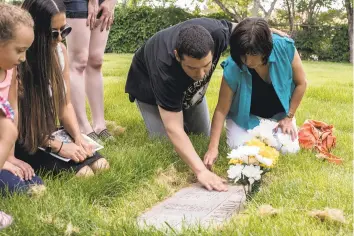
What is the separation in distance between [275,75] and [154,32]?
1921cm

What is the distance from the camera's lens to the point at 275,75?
12.3ft

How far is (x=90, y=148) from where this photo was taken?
337 centimetres

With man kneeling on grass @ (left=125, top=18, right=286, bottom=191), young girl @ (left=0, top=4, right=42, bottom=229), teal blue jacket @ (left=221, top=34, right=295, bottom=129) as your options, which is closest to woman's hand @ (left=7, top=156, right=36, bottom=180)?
young girl @ (left=0, top=4, right=42, bottom=229)

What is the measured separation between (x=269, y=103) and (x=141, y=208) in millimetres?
1633

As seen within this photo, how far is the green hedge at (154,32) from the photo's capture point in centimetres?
2247

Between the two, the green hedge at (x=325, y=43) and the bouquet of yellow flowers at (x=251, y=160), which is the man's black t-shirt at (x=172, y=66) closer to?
the bouquet of yellow flowers at (x=251, y=160)

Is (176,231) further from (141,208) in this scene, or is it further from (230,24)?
(230,24)

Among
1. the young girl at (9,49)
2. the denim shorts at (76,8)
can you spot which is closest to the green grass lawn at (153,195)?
the young girl at (9,49)

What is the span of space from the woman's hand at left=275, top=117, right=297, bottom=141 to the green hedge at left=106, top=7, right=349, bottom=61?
1871cm

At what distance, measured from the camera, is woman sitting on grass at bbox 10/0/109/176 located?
313 cm

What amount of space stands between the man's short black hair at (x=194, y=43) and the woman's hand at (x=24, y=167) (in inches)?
41.9

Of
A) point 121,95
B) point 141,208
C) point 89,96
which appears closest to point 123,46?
point 121,95

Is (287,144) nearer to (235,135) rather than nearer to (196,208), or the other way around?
(235,135)

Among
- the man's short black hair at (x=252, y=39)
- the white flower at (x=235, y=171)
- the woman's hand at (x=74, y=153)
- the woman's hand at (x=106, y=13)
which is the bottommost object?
the woman's hand at (x=74, y=153)
